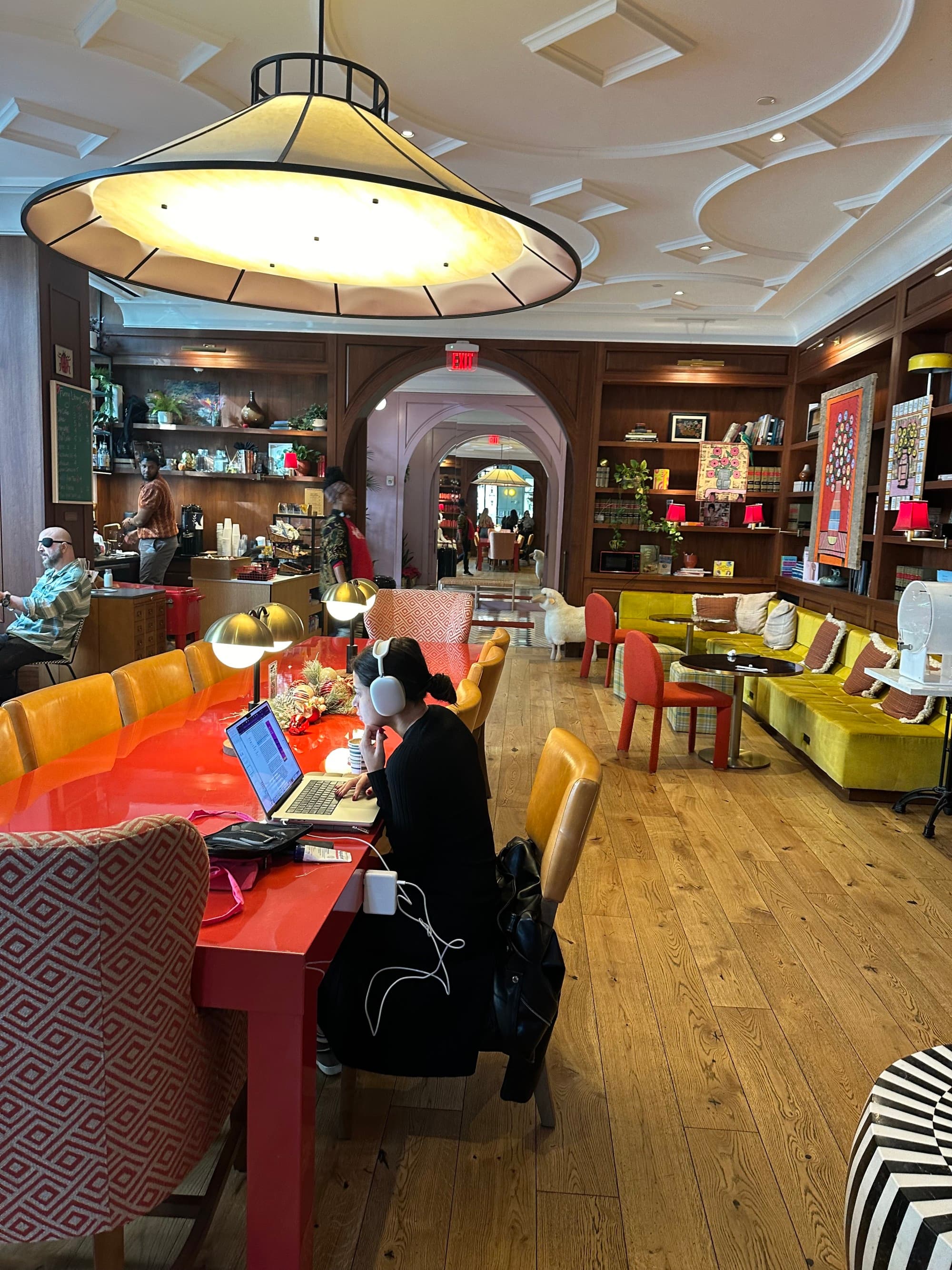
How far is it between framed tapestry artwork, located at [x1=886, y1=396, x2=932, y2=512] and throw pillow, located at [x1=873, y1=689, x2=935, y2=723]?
144 centimetres

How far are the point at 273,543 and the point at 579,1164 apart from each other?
7699 millimetres

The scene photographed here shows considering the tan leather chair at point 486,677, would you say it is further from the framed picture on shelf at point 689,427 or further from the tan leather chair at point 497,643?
the framed picture on shelf at point 689,427

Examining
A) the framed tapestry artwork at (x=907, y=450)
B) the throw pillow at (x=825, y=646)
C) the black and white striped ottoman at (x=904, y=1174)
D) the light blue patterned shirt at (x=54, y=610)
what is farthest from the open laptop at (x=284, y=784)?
the throw pillow at (x=825, y=646)

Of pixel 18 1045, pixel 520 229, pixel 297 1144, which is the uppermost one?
pixel 520 229

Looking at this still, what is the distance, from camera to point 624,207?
18.4 ft

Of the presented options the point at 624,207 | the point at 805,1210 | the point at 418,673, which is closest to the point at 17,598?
the point at 418,673

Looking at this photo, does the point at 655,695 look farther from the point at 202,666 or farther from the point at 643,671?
the point at 202,666

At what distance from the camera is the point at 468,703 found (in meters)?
3.06

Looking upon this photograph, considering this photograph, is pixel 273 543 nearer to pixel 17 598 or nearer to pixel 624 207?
pixel 17 598

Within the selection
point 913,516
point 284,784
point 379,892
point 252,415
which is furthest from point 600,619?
point 379,892

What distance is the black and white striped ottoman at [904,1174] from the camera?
48.1 inches

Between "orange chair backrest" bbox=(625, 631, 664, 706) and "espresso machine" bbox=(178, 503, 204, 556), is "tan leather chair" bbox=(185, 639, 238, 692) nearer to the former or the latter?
"orange chair backrest" bbox=(625, 631, 664, 706)

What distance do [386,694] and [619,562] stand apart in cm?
744

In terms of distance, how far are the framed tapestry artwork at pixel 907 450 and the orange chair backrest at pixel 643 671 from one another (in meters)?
2.10
